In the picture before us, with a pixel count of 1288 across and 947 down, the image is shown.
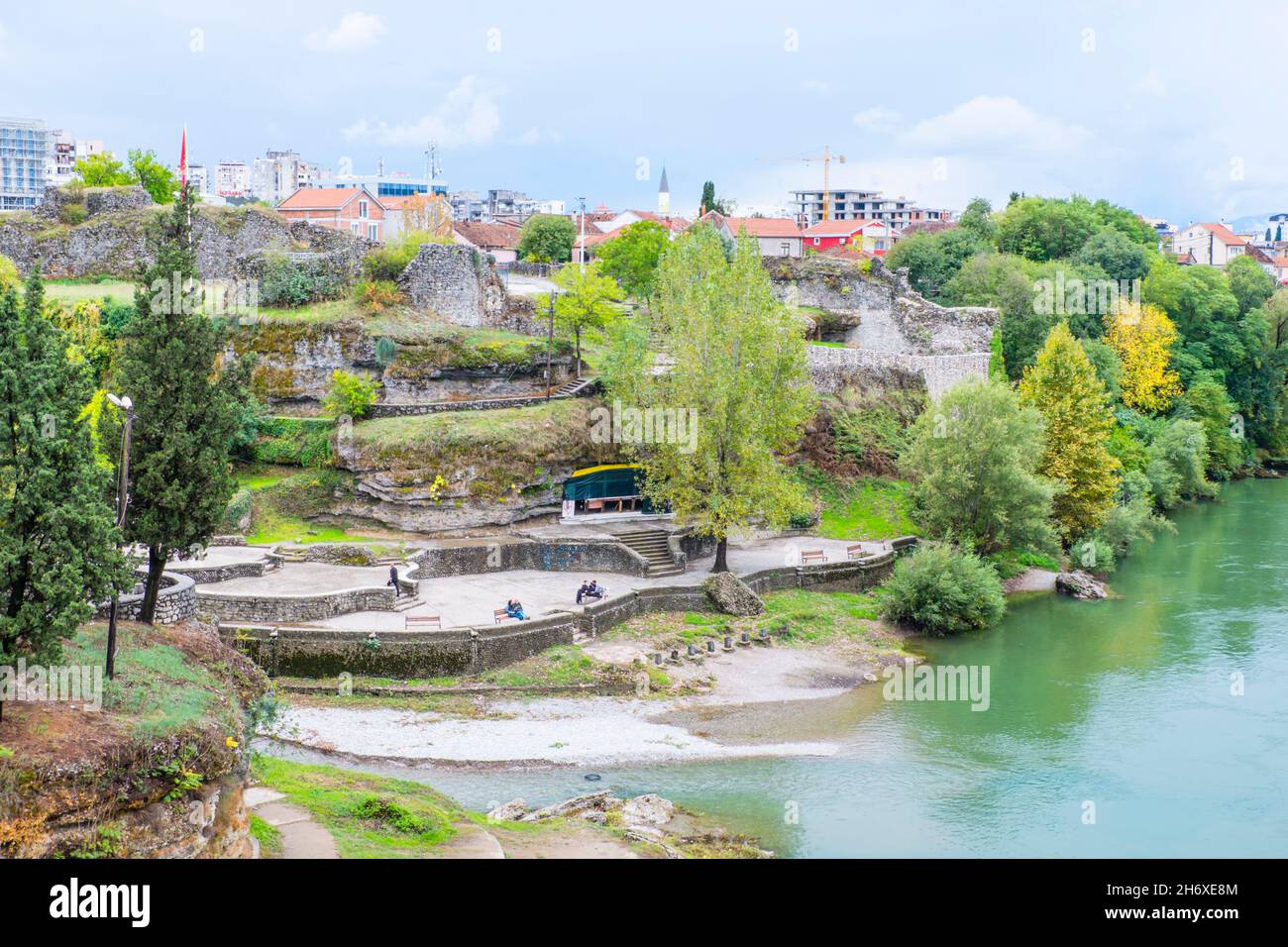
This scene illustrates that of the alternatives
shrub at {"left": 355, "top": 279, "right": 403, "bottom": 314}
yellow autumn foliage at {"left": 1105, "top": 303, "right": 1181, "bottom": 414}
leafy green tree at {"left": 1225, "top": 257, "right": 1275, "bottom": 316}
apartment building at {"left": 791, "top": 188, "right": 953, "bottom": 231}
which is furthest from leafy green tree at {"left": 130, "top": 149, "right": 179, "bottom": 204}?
apartment building at {"left": 791, "top": 188, "right": 953, "bottom": 231}

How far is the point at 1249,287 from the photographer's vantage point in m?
70.6

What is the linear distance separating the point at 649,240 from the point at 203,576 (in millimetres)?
29354

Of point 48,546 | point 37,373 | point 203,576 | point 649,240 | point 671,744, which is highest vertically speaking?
point 649,240

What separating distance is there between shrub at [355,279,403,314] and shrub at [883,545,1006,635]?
20629mm

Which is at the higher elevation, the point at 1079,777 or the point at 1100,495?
the point at 1100,495

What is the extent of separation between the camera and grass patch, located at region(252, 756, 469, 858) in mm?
19312

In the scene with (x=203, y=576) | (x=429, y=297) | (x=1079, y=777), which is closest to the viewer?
(x=1079, y=777)

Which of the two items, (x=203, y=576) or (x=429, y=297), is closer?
(x=203, y=576)

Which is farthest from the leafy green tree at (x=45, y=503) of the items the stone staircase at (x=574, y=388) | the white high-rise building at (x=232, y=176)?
the white high-rise building at (x=232, y=176)

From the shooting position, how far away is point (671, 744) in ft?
90.8

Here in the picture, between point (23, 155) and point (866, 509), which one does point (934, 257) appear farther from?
point (23, 155)

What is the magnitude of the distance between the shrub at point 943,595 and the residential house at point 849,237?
44572mm
